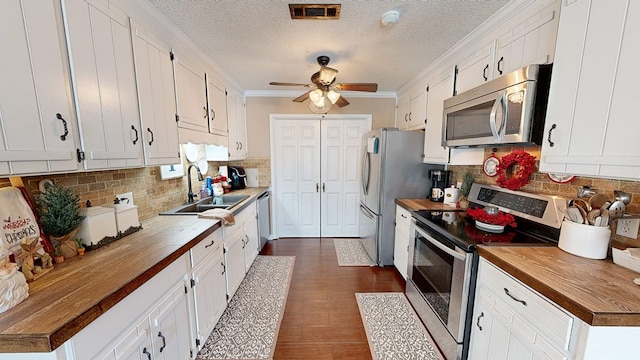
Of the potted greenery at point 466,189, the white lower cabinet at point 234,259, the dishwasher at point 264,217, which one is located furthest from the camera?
the dishwasher at point 264,217

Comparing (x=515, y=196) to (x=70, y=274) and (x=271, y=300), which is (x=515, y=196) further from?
(x=70, y=274)

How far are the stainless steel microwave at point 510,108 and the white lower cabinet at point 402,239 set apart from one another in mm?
1014

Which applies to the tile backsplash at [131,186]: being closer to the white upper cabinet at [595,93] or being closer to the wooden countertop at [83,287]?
the wooden countertop at [83,287]

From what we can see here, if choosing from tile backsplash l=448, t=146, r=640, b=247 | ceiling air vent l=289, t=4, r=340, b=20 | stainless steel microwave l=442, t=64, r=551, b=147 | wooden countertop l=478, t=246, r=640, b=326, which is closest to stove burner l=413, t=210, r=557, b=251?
wooden countertop l=478, t=246, r=640, b=326

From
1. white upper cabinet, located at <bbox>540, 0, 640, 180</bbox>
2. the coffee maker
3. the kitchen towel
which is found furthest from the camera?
the coffee maker

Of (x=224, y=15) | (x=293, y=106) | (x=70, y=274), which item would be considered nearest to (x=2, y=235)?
(x=70, y=274)

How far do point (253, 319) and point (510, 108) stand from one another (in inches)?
97.7

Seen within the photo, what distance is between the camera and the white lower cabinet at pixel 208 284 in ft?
5.08

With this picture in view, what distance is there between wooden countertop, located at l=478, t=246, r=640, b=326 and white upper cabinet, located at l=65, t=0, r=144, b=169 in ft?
7.10

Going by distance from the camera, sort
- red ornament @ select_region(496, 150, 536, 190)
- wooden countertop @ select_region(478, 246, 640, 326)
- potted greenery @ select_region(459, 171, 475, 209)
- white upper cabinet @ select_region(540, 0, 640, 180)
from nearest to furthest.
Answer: wooden countertop @ select_region(478, 246, 640, 326), white upper cabinet @ select_region(540, 0, 640, 180), red ornament @ select_region(496, 150, 536, 190), potted greenery @ select_region(459, 171, 475, 209)

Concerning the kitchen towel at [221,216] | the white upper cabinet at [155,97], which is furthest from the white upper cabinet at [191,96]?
the kitchen towel at [221,216]

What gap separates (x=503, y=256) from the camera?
3.96 ft

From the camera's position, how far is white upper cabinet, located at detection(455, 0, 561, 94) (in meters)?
1.28

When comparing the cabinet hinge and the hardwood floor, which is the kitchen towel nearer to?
the cabinet hinge
